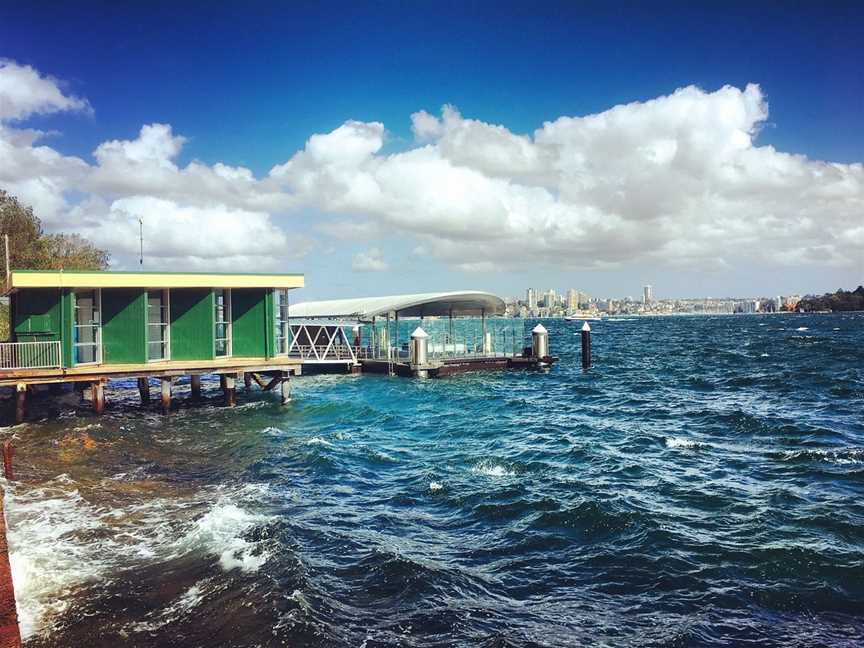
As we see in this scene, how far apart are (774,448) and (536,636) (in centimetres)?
1390

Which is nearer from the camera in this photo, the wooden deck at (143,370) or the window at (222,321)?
the wooden deck at (143,370)

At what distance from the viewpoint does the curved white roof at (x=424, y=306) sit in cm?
4034

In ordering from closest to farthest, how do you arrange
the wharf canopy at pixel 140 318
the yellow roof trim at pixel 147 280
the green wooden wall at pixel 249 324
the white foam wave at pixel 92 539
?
the white foam wave at pixel 92 539 → the yellow roof trim at pixel 147 280 → the wharf canopy at pixel 140 318 → the green wooden wall at pixel 249 324

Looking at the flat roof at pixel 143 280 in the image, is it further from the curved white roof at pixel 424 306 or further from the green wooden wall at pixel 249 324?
the curved white roof at pixel 424 306

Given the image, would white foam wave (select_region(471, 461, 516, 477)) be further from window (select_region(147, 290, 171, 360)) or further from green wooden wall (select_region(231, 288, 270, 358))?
window (select_region(147, 290, 171, 360))

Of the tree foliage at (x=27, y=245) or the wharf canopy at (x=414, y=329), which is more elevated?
the tree foliage at (x=27, y=245)

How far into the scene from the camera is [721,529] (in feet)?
40.6

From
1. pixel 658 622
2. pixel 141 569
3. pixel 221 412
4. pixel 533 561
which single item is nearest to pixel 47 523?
pixel 141 569

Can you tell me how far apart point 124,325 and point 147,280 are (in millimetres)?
1994

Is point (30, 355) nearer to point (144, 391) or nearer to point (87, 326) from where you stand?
point (87, 326)

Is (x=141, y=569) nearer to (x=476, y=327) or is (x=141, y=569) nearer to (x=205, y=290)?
(x=205, y=290)

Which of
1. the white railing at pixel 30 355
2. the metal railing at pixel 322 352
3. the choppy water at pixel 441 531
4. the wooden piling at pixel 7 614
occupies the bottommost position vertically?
the choppy water at pixel 441 531

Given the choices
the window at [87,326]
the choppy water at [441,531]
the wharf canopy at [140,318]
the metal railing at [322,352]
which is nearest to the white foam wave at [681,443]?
the choppy water at [441,531]

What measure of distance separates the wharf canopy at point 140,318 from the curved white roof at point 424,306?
11.7m
